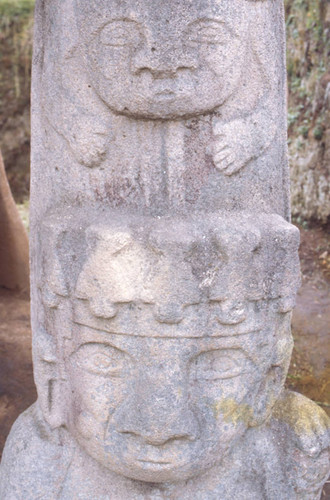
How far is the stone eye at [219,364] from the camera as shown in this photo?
1.58 m

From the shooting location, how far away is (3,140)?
19.6 feet

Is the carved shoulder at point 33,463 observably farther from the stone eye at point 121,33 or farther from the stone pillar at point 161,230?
the stone eye at point 121,33

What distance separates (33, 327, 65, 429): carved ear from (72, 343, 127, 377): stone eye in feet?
0.36

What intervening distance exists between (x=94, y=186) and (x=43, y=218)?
19 centimetres

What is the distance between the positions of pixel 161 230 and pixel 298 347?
219 centimetres

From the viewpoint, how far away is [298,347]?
3.39m

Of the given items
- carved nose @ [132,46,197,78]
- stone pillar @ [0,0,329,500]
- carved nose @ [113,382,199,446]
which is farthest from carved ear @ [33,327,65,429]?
carved nose @ [132,46,197,78]

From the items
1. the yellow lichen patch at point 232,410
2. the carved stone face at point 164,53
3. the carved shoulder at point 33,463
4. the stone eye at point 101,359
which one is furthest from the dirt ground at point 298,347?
the carved stone face at point 164,53

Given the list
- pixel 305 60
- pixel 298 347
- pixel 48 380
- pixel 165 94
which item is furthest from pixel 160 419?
pixel 305 60

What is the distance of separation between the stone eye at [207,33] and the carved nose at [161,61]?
0.16 ft

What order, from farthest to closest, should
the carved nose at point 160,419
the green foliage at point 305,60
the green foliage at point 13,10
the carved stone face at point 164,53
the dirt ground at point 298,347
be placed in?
1. the green foliage at point 13,10
2. the green foliage at point 305,60
3. the dirt ground at point 298,347
4. the carved nose at point 160,419
5. the carved stone face at point 164,53

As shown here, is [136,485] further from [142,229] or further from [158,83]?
[158,83]

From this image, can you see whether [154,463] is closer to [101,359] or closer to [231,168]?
[101,359]

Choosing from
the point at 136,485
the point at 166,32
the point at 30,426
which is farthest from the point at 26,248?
the point at 166,32
